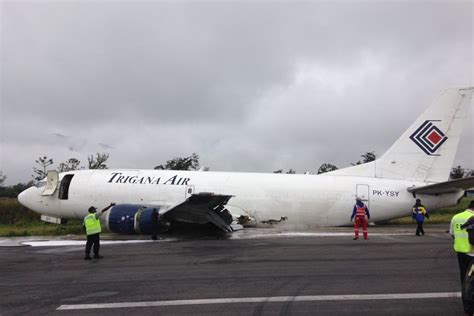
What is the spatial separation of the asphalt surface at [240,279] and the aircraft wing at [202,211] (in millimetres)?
1979

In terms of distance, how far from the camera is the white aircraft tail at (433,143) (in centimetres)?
1878

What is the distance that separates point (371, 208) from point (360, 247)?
6.24 meters

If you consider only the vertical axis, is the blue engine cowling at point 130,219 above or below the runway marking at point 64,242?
above

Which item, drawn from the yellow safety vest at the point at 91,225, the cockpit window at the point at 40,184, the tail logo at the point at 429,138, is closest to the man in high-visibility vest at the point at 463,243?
the yellow safety vest at the point at 91,225

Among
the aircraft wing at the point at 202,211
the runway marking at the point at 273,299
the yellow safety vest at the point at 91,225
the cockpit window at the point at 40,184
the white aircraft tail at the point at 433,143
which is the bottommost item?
the runway marking at the point at 273,299

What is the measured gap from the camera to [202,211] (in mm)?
16406

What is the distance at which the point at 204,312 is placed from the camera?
20.8ft

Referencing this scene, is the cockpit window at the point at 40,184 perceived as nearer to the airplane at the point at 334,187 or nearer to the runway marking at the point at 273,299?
the airplane at the point at 334,187

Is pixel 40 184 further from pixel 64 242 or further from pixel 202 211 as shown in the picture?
pixel 202 211

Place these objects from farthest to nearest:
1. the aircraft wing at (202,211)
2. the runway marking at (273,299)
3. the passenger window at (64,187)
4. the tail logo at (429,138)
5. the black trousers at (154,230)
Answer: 1. the passenger window at (64,187)
2. the tail logo at (429,138)
3. the black trousers at (154,230)
4. the aircraft wing at (202,211)
5. the runway marking at (273,299)

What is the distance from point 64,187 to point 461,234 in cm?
1886

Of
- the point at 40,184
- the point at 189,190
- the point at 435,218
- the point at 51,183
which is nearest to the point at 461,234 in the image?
the point at 189,190

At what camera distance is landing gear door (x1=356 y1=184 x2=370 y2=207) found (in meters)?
18.7

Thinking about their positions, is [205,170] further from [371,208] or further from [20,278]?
[20,278]
